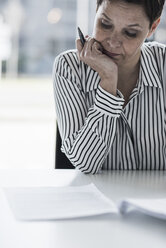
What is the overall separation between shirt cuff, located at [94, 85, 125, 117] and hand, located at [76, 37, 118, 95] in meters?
0.04

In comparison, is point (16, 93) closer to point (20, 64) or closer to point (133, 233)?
point (20, 64)

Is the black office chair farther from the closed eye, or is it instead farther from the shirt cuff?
the closed eye

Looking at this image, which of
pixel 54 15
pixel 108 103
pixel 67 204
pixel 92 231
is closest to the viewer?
pixel 92 231

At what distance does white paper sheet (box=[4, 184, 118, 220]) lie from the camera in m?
0.88

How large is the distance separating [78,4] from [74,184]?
24.5 feet

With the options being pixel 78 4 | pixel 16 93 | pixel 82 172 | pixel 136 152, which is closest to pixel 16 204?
pixel 82 172

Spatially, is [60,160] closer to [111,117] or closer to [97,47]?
[111,117]

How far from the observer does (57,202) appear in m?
0.95

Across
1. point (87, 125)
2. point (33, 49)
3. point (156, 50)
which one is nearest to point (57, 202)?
point (87, 125)

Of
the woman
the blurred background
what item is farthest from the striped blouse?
the blurred background

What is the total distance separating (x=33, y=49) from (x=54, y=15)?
72 centimetres

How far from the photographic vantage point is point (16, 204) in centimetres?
94

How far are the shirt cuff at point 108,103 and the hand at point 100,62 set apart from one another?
0.13 ft

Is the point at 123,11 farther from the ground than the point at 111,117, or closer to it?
farther from the ground
